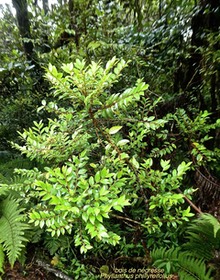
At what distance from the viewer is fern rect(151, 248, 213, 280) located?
1164 mm

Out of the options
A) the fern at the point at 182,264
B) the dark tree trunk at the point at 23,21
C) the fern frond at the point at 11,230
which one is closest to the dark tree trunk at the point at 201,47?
the fern at the point at 182,264

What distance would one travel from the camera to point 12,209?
1589 mm

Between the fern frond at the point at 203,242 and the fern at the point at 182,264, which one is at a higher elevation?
the fern frond at the point at 203,242

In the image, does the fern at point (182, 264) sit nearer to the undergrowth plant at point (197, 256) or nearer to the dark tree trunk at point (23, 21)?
the undergrowth plant at point (197, 256)

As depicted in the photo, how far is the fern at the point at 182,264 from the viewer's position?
1.16 meters

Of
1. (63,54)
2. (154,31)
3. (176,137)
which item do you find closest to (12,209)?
(176,137)

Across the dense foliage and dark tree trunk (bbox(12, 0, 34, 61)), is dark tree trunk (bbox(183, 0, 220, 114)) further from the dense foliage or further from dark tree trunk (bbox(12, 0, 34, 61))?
dark tree trunk (bbox(12, 0, 34, 61))

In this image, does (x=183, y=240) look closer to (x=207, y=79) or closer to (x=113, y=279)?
(x=113, y=279)

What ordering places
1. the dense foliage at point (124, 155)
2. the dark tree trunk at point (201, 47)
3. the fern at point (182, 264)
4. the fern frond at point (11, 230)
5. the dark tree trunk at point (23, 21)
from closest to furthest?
1. the dense foliage at point (124, 155)
2. the fern at point (182, 264)
3. the fern frond at point (11, 230)
4. the dark tree trunk at point (201, 47)
5. the dark tree trunk at point (23, 21)

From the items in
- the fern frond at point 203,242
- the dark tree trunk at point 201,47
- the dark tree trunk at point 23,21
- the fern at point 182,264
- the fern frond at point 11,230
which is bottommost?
the fern at point 182,264

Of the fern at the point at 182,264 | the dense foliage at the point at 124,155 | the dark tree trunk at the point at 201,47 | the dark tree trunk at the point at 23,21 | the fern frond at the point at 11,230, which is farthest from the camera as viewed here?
the dark tree trunk at the point at 23,21

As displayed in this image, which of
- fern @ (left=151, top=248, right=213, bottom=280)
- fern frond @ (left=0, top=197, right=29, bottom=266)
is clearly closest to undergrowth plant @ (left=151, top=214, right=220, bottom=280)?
fern @ (left=151, top=248, right=213, bottom=280)

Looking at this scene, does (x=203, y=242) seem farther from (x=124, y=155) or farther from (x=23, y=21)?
(x=23, y=21)

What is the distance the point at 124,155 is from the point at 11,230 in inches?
39.3
